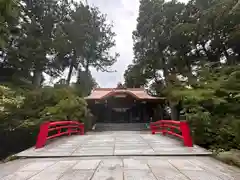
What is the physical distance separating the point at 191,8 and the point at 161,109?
1159 centimetres

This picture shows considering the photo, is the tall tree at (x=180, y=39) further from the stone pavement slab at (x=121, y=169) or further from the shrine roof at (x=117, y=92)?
the stone pavement slab at (x=121, y=169)

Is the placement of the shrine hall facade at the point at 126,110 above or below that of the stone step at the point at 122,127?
above

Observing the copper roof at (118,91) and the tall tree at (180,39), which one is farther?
the copper roof at (118,91)

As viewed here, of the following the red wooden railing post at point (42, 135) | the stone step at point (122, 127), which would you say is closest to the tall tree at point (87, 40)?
the stone step at point (122, 127)

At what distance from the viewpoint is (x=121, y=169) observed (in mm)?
4227

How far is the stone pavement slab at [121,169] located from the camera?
3.79 m

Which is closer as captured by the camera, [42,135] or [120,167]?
[120,167]

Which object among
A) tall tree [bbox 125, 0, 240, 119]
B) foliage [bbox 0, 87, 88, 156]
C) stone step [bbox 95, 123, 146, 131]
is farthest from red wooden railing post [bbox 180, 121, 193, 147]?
stone step [bbox 95, 123, 146, 131]

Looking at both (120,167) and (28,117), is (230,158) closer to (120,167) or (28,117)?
(120,167)

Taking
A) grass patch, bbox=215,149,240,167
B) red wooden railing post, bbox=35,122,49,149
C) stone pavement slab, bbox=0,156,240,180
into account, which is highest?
red wooden railing post, bbox=35,122,49,149

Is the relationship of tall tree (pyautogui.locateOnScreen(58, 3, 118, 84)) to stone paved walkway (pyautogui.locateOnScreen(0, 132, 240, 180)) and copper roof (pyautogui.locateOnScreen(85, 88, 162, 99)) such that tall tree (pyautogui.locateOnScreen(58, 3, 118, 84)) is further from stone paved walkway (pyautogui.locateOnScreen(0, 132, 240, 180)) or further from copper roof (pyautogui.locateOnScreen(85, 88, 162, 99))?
stone paved walkway (pyautogui.locateOnScreen(0, 132, 240, 180))

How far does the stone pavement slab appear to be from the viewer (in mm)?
3786

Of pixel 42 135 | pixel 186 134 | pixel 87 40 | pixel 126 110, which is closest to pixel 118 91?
pixel 126 110

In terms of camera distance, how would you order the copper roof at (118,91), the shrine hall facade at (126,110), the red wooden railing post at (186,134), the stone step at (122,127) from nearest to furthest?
the red wooden railing post at (186,134), the stone step at (122,127), the copper roof at (118,91), the shrine hall facade at (126,110)
